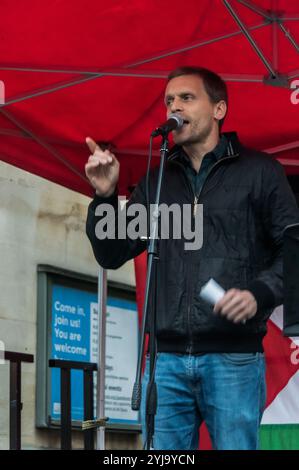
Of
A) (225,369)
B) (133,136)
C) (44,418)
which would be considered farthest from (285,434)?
(44,418)

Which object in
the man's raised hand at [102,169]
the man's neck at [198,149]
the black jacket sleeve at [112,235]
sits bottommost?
the black jacket sleeve at [112,235]

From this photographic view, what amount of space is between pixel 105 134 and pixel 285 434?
2.04 m

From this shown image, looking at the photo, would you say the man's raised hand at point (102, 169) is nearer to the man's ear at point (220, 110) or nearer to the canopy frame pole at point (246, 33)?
the man's ear at point (220, 110)

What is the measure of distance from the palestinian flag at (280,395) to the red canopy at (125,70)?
3.53ft

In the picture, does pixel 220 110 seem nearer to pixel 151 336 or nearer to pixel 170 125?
pixel 170 125

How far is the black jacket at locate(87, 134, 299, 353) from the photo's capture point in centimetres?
394

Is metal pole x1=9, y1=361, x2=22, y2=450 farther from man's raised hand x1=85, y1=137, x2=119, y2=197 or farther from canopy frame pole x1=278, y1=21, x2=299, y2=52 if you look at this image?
canopy frame pole x1=278, y1=21, x2=299, y2=52

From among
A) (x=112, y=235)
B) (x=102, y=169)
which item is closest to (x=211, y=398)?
(x=112, y=235)

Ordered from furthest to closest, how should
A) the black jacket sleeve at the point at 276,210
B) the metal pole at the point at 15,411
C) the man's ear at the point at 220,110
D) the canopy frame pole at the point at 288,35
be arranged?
the metal pole at the point at 15,411 → the canopy frame pole at the point at 288,35 → the man's ear at the point at 220,110 → the black jacket sleeve at the point at 276,210

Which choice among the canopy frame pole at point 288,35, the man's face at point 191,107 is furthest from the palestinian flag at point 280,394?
the man's face at point 191,107

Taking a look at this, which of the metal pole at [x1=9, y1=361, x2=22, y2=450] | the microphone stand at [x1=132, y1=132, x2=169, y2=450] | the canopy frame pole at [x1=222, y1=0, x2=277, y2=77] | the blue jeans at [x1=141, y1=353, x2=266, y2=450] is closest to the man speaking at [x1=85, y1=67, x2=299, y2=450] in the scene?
the blue jeans at [x1=141, y1=353, x2=266, y2=450]

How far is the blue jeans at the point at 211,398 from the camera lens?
3.91 m

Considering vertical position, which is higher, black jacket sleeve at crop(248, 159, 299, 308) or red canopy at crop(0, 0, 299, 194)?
red canopy at crop(0, 0, 299, 194)

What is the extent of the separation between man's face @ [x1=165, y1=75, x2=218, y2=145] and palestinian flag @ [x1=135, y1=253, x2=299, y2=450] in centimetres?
217
